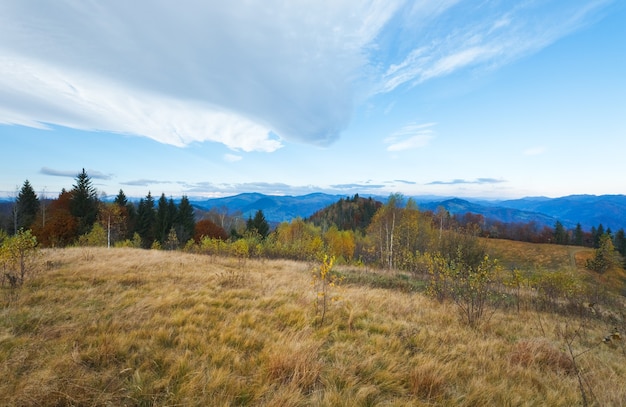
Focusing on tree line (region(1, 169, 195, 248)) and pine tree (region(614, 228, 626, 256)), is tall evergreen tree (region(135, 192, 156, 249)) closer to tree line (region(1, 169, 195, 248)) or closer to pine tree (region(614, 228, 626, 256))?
tree line (region(1, 169, 195, 248))

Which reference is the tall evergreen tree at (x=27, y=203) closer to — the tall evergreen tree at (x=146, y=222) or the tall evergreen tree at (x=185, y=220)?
the tall evergreen tree at (x=146, y=222)

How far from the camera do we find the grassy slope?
2924 millimetres

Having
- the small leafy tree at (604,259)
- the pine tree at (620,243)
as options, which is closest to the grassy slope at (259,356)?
the small leafy tree at (604,259)

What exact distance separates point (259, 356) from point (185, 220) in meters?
48.0

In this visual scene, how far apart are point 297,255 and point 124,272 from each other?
1778 centimetres

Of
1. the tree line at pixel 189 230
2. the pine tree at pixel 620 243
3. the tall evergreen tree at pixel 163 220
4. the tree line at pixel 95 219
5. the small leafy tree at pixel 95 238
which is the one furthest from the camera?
the pine tree at pixel 620 243

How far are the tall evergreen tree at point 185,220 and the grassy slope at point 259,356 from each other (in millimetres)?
40594

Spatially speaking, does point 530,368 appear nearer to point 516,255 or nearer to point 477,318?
point 477,318

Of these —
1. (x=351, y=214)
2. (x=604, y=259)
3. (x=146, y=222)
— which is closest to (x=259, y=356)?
(x=146, y=222)

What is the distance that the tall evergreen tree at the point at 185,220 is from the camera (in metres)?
44.3

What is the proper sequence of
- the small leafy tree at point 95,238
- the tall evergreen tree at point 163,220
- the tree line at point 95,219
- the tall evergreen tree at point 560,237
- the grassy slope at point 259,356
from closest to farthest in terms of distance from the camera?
1. the grassy slope at point 259,356
2. the small leafy tree at point 95,238
3. the tree line at point 95,219
4. the tall evergreen tree at point 163,220
5. the tall evergreen tree at point 560,237

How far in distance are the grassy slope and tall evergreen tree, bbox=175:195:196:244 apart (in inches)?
1598

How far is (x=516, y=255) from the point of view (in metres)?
59.8

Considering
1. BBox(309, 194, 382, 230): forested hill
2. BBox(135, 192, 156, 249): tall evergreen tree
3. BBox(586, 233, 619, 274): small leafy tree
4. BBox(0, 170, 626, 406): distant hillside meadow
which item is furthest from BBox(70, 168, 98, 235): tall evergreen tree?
BBox(586, 233, 619, 274): small leafy tree
